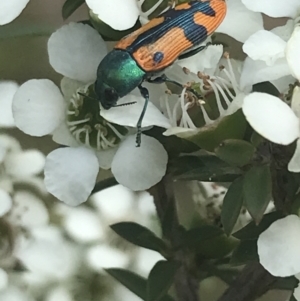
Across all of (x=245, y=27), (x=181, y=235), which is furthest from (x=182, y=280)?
(x=245, y=27)

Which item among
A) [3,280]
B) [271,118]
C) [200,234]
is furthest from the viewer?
[3,280]

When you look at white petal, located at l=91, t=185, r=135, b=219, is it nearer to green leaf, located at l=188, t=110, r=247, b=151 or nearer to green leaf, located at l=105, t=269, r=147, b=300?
green leaf, located at l=105, t=269, r=147, b=300

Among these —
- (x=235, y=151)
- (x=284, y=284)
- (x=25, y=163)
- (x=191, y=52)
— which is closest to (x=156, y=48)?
(x=191, y=52)

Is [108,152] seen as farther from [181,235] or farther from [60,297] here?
[60,297]

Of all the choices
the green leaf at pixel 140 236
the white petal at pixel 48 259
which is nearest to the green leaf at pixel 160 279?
the green leaf at pixel 140 236

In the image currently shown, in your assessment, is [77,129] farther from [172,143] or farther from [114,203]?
[114,203]

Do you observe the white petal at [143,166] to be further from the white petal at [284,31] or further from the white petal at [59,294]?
the white petal at [59,294]
